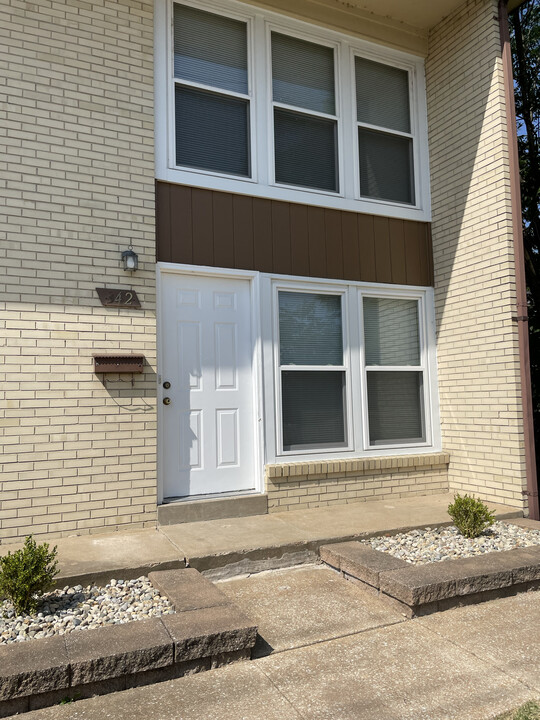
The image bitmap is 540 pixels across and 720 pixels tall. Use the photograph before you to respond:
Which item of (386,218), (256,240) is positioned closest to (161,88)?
(256,240)

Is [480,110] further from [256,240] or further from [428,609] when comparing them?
[428,609]

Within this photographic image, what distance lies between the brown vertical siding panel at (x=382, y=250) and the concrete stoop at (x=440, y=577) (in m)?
3.12

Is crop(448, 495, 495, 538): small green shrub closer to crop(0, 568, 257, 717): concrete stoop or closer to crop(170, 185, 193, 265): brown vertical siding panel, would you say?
crop(0, 568, 257, 717): concrete stoop

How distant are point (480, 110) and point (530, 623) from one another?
16.1ft

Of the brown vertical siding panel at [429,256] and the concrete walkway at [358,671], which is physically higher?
the brown vertical siding panel at [429,256]

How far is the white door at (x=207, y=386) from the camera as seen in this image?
5.05 meters

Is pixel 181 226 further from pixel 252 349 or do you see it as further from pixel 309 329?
pixel 309 329

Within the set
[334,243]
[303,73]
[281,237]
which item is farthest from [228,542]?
[303,73]

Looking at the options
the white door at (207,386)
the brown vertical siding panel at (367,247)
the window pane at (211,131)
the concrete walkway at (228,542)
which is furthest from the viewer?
the brown vertical siding panel at (367,247)

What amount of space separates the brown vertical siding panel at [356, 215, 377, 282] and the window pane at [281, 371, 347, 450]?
1.10 meters

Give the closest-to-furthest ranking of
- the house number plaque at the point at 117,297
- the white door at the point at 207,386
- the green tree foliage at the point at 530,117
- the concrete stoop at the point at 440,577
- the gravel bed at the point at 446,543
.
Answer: the concrete stoop at the point at 440,577, the gravel bed at the point at 446,543, the house number plaque at the point at 117,297, the white door at the point at 207,386, the green tree foliage at the point at 530,117

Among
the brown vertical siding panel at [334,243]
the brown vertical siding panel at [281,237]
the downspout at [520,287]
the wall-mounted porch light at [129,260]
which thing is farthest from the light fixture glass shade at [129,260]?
the downspout at [520,287]

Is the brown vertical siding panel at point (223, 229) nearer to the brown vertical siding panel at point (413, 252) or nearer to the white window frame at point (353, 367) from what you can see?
the white window frame at point (353, 367)

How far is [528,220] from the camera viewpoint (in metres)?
7.16
